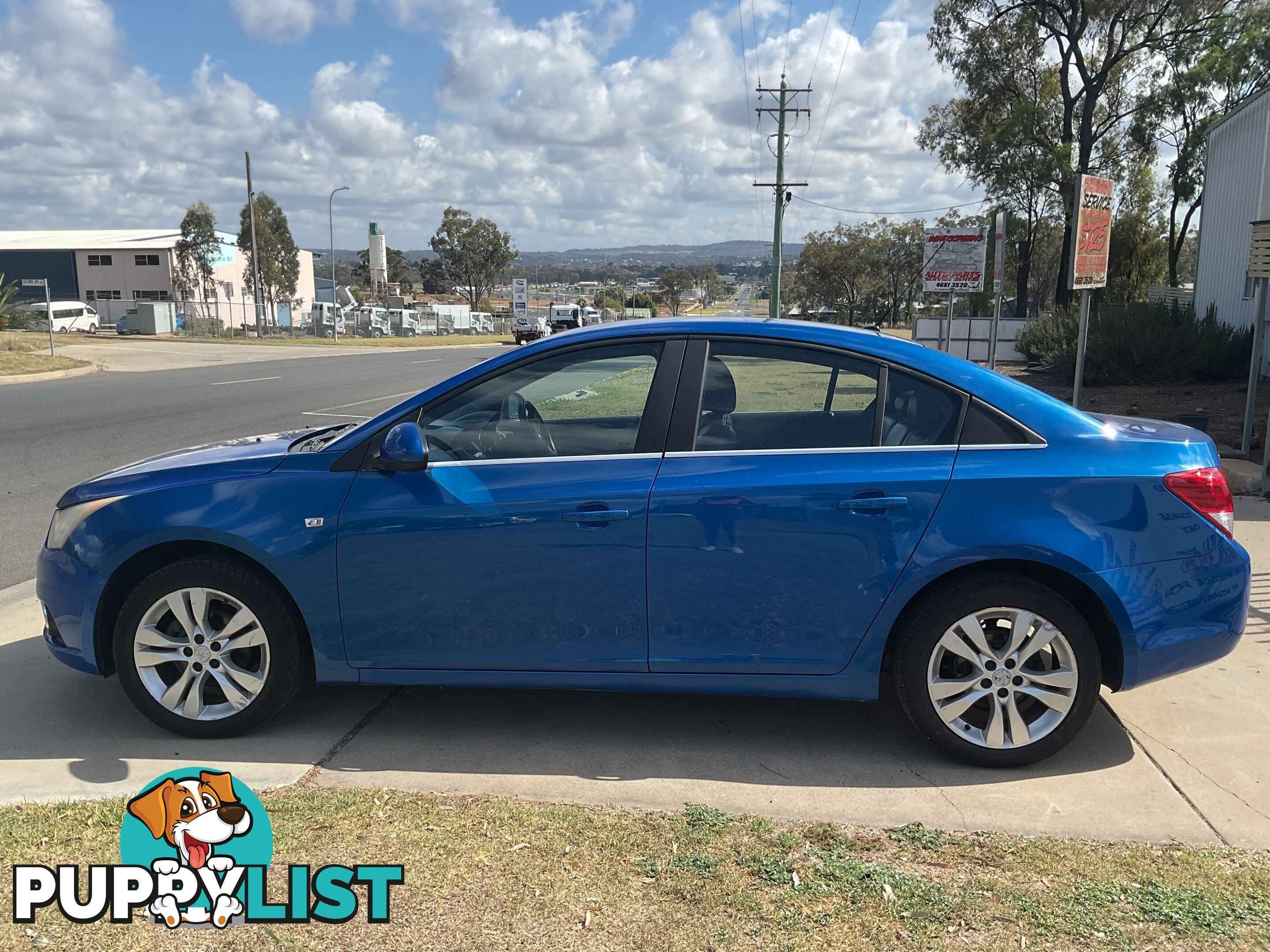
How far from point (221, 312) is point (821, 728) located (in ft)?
215

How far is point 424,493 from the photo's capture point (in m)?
3.88

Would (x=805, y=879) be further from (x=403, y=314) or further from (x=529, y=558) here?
(x=403, y=314)

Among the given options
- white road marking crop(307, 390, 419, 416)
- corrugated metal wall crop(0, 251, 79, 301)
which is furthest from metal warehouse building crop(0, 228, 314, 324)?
white road marking crop(307, 390, 419, 416)

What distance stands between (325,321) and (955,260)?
42.4m

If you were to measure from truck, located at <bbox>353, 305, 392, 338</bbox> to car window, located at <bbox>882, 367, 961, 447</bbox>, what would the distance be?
58.8m

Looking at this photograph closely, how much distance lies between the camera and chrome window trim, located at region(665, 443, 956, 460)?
12.5 feet

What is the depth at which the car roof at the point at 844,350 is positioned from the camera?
385cm

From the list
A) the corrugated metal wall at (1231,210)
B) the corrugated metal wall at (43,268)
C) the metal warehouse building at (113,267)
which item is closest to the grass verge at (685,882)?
the corrugated metal wall at (1231,210)

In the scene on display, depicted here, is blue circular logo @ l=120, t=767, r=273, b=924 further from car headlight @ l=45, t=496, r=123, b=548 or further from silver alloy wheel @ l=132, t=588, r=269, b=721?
car headlight @ l=45, t=496, r=123, b=548

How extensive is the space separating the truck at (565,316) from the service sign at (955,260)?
3265 centimetres

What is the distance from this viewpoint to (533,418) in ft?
13.8

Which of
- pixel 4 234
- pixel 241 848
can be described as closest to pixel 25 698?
pixel 241 848

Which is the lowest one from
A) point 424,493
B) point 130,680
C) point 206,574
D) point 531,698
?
point 531,698

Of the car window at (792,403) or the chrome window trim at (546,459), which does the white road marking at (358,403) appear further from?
the car window at (792,403)
